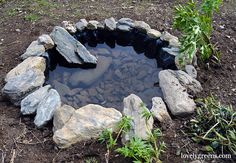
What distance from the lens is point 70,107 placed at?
3.20 meters

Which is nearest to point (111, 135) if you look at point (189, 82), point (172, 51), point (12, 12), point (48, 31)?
point (189, 82)

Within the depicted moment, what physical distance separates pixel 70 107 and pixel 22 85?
1.94 feet

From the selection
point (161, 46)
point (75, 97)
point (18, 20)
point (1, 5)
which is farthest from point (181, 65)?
point (1, 5)

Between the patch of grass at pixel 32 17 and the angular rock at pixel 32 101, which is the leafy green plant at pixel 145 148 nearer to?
the angular rock at pixel 32 101

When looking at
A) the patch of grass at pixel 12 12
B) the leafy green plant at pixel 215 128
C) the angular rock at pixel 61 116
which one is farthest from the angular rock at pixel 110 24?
the leafy green plant at pixel 215 128

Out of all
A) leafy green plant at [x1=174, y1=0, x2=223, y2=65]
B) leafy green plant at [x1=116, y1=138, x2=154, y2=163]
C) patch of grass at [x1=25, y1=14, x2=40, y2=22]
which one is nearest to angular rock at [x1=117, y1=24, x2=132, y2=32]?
leafy green plant at [x1=174, y1=0, x2=223, y2=65]

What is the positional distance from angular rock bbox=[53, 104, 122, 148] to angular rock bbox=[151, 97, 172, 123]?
0.33 meters

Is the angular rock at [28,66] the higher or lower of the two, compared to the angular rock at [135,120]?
lower

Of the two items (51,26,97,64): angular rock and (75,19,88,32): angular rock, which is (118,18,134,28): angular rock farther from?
(51,26,97,64): angular rock

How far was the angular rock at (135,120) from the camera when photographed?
9.46 feet

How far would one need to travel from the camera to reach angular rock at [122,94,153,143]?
2.88m

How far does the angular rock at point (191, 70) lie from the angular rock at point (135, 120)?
76 centimetres

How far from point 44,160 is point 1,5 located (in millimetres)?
2898

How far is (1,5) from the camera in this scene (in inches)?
195
